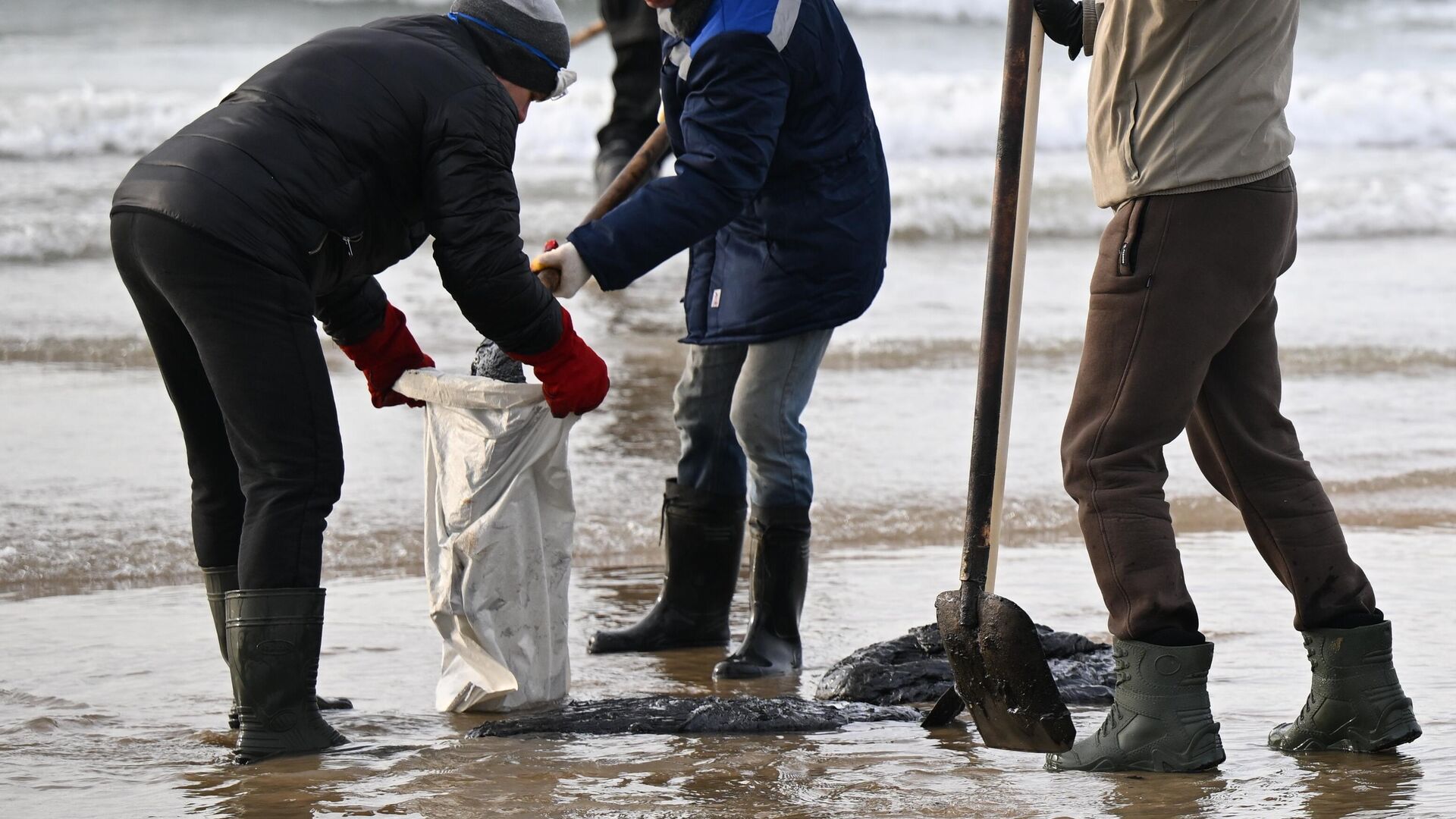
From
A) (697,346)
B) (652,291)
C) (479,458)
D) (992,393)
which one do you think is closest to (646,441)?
(697,346)

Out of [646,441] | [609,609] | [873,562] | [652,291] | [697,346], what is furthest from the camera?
[652,291]

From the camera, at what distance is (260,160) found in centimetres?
295

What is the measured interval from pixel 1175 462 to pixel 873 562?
1618mm

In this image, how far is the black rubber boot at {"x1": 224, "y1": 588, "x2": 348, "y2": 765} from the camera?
3.00 meters

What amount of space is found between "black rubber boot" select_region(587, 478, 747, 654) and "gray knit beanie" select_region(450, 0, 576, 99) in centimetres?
122

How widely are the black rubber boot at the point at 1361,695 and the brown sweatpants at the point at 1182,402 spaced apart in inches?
1.6

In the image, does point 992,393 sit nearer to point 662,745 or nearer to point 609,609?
point 662,745

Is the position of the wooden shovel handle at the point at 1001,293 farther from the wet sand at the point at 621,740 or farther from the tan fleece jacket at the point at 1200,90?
the wet sand at the point at 621,740

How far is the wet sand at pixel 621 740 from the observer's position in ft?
8.78

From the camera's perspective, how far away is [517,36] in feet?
10.3

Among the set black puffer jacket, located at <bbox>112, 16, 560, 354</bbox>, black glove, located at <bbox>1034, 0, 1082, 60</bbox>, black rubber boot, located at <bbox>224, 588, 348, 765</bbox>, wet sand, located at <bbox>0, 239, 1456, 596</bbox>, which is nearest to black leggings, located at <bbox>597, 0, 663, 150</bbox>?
wet sand, located at <bbox>0, 239, 1456, 596</bbox>

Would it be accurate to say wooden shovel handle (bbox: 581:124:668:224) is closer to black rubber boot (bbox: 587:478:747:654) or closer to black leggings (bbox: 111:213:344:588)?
black rubber boot (bbox: 587:478:747:654)

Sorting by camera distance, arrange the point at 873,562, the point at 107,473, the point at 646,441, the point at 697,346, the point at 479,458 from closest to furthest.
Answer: the point at 479,458 < the point at 697,346 < the point at 873,562 < the point at 107,473 < the point at 646,441

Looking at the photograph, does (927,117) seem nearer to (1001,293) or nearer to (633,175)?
(633,175)
